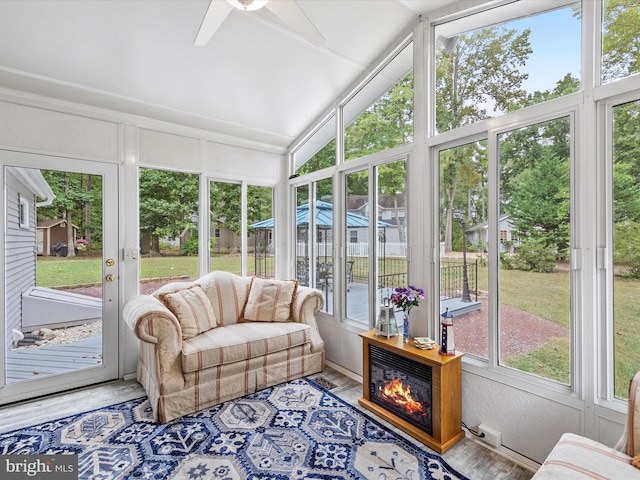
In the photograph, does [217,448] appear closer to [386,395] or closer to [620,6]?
[386,395]

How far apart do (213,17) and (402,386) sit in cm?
257

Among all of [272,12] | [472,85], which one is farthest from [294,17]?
[472,85]

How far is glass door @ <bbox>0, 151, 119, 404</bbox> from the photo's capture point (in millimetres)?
2557

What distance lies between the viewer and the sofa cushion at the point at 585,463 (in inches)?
46.2

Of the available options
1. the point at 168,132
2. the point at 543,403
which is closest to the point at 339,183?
the point at 168,132

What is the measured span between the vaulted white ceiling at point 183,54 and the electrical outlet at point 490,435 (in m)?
2.96

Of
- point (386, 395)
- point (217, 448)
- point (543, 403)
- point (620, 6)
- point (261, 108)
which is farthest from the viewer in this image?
point (261, 108)

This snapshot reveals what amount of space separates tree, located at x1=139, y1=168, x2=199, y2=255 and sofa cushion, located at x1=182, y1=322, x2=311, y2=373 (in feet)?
3.94

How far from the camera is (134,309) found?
2502mm

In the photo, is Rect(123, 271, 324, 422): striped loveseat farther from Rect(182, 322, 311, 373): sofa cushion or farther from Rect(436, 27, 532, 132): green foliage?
Rect(436, 27, 532, 132): green foliage

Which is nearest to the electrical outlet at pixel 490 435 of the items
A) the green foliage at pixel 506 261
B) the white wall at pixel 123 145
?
the green foliage at pixel 506 261

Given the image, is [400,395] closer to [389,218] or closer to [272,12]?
[389,218]

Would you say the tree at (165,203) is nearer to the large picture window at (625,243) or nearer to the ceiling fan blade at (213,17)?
the ceiling fan blade at (213,17)

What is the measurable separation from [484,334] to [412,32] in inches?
94.7
